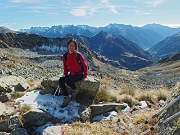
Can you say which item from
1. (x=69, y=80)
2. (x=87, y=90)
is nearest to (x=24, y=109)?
(x=69, y=80)

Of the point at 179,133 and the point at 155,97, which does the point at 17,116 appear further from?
the point at 155,97

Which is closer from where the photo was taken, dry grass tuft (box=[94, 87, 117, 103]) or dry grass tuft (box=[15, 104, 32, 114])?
dry grass tuft (box=[15, 104, 32, 114])

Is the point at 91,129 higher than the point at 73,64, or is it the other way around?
the point at 73,64

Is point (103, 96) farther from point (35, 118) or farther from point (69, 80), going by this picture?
point (35, 118)

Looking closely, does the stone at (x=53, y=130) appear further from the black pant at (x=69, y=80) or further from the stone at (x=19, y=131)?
the black pant at (x=69, y=80)

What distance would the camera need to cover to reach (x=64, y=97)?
11.3m

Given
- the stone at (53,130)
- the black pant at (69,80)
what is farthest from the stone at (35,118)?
the black pant at (69,80)

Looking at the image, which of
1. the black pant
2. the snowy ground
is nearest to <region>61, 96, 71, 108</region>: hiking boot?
the snowy ground

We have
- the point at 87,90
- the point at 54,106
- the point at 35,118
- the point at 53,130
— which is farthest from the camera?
the point at 87,90

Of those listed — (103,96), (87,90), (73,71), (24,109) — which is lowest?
(24,109)

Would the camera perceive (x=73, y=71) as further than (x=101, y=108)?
Yes

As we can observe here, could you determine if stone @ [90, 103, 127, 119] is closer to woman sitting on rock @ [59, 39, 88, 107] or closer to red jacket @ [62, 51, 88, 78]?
woman sitting on rock @ [59, 39, 88, 107]

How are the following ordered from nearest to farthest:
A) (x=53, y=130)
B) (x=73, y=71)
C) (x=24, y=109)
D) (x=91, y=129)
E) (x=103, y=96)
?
(x=53, y=130), (x=91, y=129), (x=24, y=109), (x=73, y=71), (x=103, y=96)

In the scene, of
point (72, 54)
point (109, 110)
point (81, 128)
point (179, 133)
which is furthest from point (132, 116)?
point (179, 133)
